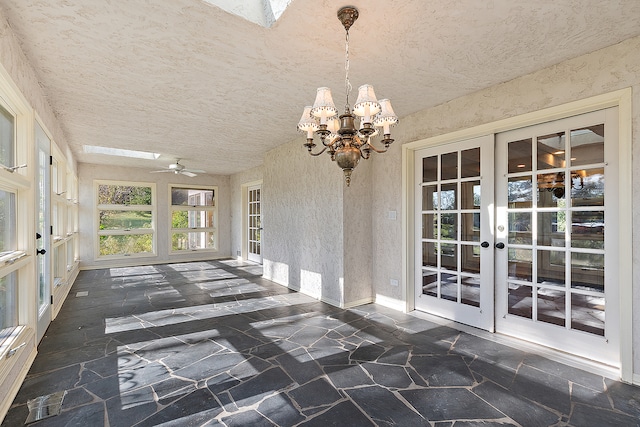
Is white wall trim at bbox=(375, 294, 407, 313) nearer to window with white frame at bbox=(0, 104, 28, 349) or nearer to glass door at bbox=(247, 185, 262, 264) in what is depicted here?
window with white frame at bbox=(0, 104, 28, 349)

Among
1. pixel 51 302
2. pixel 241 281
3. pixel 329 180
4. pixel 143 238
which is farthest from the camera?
pixel 143 238

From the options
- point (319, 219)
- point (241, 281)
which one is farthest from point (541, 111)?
point (241, 281)

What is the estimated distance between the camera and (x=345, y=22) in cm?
197

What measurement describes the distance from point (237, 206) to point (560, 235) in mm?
7677

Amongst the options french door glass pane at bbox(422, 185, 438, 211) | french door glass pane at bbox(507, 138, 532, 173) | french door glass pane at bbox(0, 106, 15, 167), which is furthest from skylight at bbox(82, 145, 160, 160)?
french door glass pane at bbox(507, 138, 532, 173)

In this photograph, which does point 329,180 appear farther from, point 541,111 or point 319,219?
point 541,111

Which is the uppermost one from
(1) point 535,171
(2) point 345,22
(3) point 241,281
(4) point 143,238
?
(2) point 345,22

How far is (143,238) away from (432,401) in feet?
26.3

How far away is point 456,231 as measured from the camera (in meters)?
3.56

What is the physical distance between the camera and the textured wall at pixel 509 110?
2.28 m

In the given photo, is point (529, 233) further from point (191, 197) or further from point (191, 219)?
point (191, 197)

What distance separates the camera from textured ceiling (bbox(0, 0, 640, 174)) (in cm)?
194

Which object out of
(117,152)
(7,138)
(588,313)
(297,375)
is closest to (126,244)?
(117,152)

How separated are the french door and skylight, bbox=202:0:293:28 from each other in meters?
2.47
